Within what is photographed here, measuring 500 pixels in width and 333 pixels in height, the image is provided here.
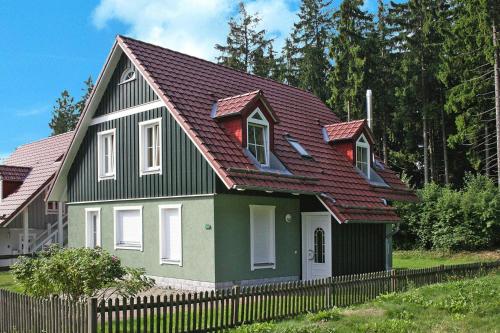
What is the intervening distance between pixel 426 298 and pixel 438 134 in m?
33.9

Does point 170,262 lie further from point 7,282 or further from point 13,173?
point 13,173

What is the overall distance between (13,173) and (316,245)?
1908 cm

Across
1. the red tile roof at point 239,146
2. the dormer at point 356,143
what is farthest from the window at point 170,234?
the dormer at point 356,143

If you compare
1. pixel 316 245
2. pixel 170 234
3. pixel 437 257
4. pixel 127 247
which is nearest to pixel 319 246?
pixel 316 245

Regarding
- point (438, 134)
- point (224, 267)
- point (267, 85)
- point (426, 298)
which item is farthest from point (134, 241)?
point (438, 134)

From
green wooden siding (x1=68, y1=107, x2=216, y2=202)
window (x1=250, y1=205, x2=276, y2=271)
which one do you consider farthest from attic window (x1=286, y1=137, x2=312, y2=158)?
green wooden siding (x1=68, y1=107, x2=216, y2=202)

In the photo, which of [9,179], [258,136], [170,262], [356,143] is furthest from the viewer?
[9,179]

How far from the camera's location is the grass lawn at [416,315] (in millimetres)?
10375

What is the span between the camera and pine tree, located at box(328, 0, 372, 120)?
3903 centimetres

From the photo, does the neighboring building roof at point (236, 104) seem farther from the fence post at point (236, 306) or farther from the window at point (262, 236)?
the fence post at point (236, 306)

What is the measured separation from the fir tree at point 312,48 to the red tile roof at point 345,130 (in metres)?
24.2

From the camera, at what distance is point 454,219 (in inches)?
1194

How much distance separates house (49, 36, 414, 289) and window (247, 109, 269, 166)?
4 cm

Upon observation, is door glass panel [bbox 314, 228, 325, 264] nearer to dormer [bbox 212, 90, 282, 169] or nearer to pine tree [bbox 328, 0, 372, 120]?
dormer [bbox 212, 90, 282, 169]
